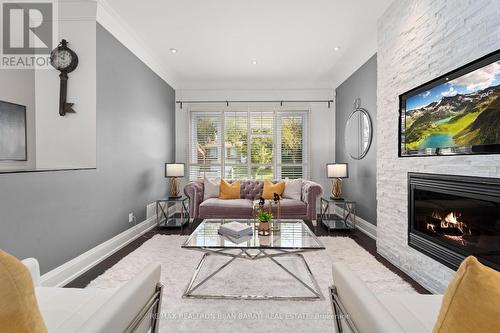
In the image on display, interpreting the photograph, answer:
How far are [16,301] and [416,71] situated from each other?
3.27 meters

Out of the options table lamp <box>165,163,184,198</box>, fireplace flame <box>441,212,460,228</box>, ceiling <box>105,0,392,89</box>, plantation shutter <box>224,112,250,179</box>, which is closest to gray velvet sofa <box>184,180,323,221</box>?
table lamp <box>165,163,184,198</box>

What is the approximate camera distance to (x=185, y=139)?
19.2ft

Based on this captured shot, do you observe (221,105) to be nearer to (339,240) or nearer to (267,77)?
(267,77)

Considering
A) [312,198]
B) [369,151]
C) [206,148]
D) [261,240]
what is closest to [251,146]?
[206,148]

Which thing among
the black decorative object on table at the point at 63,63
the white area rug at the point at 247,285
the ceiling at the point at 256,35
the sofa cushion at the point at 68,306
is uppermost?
the ceiling at the point at 256,35

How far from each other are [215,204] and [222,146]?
2004 millimetres

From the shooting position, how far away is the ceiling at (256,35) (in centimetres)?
301

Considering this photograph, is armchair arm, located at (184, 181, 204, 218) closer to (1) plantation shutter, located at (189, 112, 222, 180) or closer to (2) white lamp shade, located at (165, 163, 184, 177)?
(2) white lamp shade, located at (165, 163, 184, 177)

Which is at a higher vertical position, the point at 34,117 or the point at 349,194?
the point at 34,117

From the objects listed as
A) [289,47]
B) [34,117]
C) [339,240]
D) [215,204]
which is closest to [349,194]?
[339,240]

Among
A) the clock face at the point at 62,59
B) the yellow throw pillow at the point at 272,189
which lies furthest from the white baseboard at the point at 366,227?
the clock face at the point at 62,59

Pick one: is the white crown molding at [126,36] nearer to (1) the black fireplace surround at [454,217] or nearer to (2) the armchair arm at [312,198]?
(2) the armchair arm at [312,198]

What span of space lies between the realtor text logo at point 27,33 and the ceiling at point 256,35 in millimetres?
761

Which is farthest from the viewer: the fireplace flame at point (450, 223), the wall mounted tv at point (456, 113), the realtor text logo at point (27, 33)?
the realtor text logo at point (27, 33)
